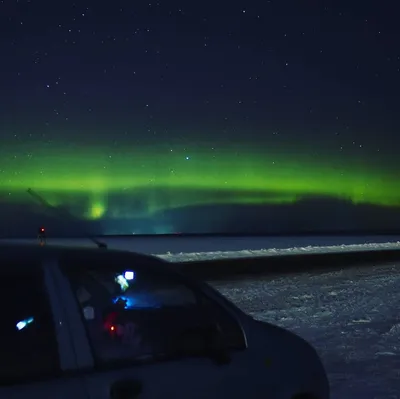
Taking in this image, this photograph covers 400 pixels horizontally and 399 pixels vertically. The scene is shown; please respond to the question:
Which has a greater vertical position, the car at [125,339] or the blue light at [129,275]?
the blue light at [129,275]

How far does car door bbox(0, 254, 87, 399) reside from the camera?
3453 mm

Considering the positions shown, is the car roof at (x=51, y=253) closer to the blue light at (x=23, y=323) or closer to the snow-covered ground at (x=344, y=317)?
the blue light at (x=23, y=323)

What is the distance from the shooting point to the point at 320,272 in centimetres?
2359

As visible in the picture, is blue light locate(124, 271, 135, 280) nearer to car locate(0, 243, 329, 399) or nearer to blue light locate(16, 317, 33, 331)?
car locate(0, 243, 329, 399)

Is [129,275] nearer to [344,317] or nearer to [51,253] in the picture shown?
[51,253]

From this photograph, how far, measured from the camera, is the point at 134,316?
15.4ft

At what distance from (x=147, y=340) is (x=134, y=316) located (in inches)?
13.0

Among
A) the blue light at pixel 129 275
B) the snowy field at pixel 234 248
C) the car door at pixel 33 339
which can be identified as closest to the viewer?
the car door at pixel 33 339

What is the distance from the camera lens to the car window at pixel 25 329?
3.46 metres

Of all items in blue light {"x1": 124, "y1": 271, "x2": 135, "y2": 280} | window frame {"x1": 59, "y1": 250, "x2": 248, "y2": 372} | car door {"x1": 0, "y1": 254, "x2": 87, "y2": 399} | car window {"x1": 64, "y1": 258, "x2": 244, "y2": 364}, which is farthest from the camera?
blue light {"x1": 124, "y1": 271, "x2": 135, "y2": 280}

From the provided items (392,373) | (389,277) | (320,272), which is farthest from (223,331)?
(320,272)

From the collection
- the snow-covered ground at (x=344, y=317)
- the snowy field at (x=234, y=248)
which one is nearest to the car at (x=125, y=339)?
the snow-covered ground at (x=344, y=317)

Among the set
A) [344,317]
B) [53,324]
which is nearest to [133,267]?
[53,324]

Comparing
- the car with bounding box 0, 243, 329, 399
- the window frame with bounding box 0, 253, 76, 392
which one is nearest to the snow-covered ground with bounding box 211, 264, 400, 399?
the car with bounding box 0, 243, 329, 399
